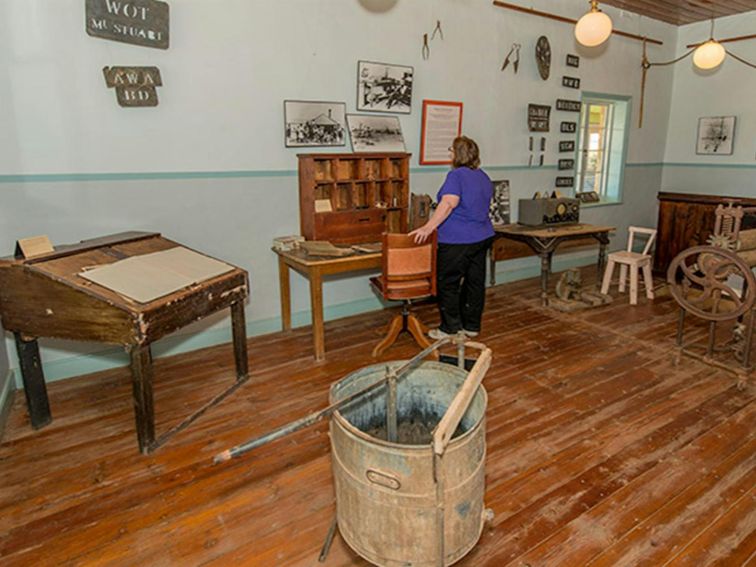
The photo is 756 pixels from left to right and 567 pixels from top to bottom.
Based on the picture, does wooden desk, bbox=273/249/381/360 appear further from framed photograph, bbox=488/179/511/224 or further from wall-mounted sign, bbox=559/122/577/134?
wall-mounted sign, bbox=559/122/577/134

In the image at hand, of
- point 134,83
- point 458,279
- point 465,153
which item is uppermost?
point 134,83

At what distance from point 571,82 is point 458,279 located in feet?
10.6

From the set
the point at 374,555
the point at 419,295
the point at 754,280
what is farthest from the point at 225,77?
the point at 754,280

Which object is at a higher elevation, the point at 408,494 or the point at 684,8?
the point at 684,8

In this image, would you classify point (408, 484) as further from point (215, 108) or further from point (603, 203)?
point (603, 203)

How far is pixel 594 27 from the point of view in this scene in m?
3.92

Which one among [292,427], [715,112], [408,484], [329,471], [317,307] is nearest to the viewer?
[292,427]

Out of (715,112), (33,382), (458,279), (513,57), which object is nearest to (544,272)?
(458,279)

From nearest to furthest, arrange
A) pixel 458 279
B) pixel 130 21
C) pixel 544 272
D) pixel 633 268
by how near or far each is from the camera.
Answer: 1. pixel 130 21
2. pixel 458 279
3. pixel 544 272
4. pixel 633 268

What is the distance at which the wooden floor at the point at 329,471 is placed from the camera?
77.4 inches

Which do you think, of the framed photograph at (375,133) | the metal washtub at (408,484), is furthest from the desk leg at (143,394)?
the framed photograph at (375,133)

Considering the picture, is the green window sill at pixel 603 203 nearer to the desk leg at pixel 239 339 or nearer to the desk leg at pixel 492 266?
the desk leg at pixel 492 266

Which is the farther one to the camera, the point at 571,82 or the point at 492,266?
the point at 571,82

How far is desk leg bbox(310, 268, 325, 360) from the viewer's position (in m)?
3.55
